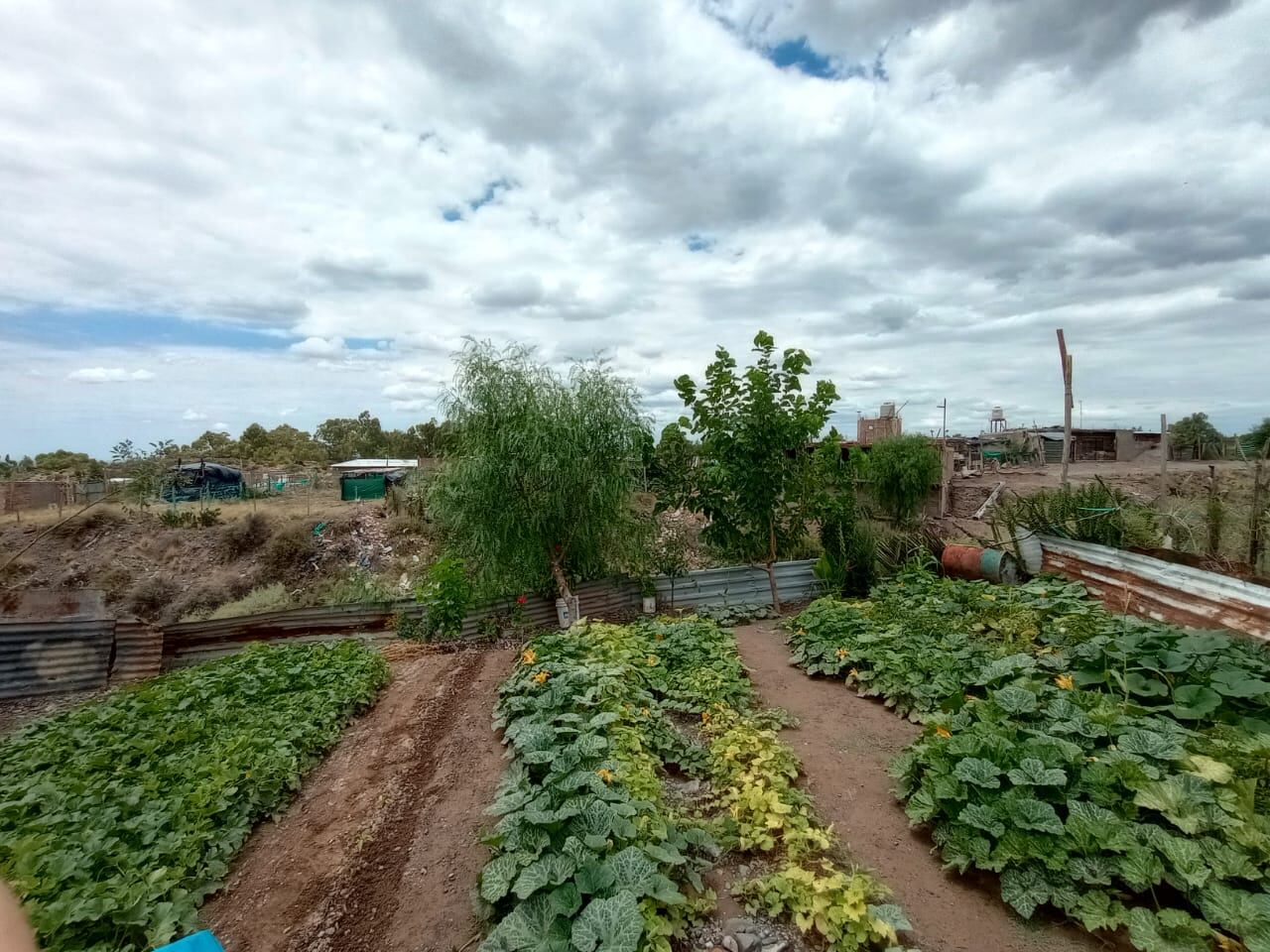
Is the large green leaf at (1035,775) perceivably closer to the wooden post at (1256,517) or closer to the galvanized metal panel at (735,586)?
the wooden post at (1256,517)

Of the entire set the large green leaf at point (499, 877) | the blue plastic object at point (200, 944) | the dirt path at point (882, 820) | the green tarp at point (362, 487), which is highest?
the green tarp at point (362, 487)

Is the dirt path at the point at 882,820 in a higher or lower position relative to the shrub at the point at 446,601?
lower

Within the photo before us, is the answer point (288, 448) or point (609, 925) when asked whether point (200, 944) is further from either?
point (288, 448)

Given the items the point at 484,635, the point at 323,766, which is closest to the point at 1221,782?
the point at 323,766

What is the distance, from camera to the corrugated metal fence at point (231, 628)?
19.3ft

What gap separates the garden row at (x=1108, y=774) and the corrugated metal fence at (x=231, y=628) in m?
3.43

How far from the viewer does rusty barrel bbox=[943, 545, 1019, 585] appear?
7037 millimetres

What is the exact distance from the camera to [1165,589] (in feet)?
16.8

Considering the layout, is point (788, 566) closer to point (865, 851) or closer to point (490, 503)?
point (490, 503)

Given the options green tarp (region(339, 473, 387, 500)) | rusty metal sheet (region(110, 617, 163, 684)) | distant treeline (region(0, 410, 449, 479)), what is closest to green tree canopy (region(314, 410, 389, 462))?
distant treeline (region(0, 410, 449, 479))

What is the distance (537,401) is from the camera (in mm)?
6801

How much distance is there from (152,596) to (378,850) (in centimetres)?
1263

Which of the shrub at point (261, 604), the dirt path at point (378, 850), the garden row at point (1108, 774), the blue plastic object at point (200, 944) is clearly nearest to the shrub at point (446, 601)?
the dirt path at point (378, 850)

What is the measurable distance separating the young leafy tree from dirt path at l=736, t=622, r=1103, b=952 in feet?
8.46
